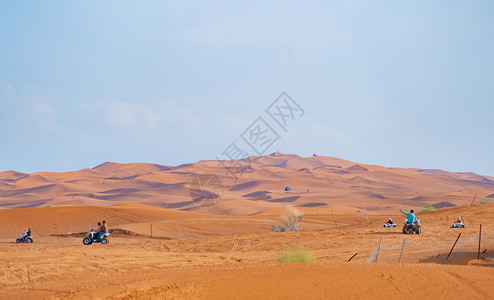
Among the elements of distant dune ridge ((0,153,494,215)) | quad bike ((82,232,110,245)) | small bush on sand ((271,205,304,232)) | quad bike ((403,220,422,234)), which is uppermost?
distant dune ridge ((0,153,494,215))

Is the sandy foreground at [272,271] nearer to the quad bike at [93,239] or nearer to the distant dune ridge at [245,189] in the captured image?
the quad bike at [93,239]

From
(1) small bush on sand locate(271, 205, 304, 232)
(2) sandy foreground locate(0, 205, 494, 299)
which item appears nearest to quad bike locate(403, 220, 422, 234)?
(2) sandy foreground locate(0, 205, 494, 299)

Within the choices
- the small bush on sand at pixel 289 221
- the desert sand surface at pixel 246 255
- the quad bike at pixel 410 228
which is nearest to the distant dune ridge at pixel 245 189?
the desert sand surface at pixel 246 255

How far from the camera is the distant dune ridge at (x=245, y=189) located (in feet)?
221

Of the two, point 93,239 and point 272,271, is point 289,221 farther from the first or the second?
point 272,271

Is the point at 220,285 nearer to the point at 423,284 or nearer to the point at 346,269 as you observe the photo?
the point at 346,269

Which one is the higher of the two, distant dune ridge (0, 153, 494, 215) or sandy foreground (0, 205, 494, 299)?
distant dune ridge (0, 153, 494, 215)

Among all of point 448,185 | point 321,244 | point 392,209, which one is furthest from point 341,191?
point 321,244

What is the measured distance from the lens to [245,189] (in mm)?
93125

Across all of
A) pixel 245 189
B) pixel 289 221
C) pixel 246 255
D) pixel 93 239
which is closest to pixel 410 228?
pixel 246 255

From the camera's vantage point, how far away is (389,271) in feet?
34.0

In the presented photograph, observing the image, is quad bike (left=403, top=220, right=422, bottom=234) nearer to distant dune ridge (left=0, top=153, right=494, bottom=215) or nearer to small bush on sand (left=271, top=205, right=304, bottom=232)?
small bush on sand (left=271, top=205, right=304, bottom=232)

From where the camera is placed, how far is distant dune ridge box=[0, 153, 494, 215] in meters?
A: 67.4

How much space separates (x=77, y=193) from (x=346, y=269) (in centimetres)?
8520
